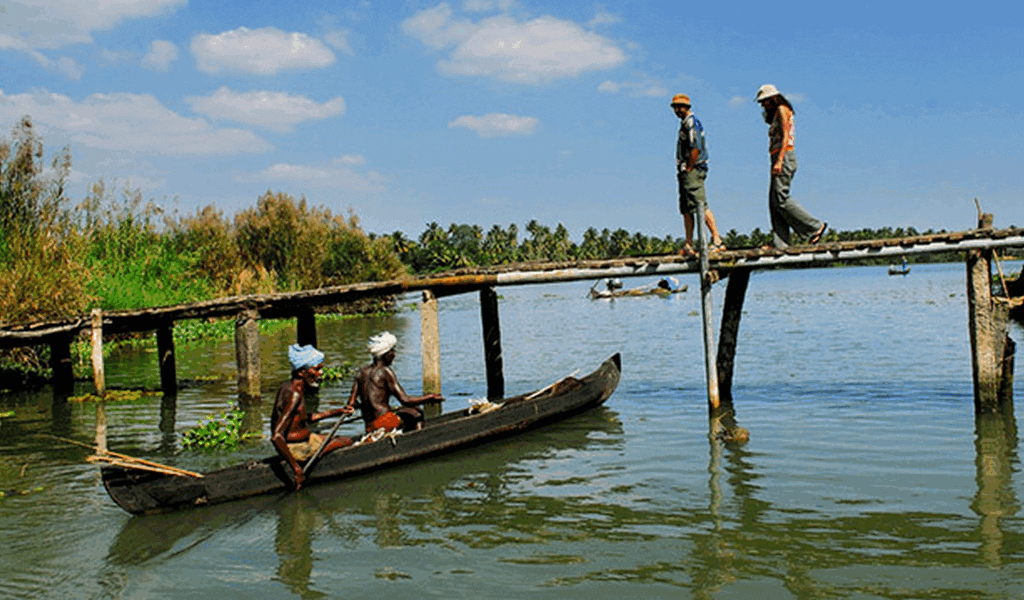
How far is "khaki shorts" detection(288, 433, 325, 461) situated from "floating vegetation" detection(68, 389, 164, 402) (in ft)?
26.8

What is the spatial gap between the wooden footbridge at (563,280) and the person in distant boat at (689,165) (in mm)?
595

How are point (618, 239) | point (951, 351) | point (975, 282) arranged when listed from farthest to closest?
1. point (618, 239)
2. point (951, 351)
3. point (975, 282)

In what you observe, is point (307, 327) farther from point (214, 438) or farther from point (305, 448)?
point (305, 448)

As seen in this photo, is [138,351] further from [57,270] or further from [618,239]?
[618,239]

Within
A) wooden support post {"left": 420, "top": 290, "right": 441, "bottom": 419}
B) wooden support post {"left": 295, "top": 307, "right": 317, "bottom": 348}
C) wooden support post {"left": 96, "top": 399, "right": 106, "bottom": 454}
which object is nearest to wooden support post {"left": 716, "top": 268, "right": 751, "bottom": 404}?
wooden support post {"left": 420, "top": 290, "right": 441, "bottom": 419}

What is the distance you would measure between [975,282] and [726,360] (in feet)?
12.4

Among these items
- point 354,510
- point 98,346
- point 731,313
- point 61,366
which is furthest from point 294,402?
point 61,366

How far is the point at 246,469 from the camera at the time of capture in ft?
28.2

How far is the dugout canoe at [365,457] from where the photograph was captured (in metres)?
8.16

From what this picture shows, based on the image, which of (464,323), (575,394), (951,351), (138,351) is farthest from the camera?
(464,323)

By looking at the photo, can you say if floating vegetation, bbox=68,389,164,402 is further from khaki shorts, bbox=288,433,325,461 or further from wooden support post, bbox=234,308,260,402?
khaki shorts, bbox=288,433,325,461

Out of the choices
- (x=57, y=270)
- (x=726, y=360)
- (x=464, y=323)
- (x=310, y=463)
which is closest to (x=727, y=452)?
(x=726, y=360)

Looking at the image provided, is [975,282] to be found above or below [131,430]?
above

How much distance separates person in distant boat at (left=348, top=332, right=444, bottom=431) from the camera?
9422mm
